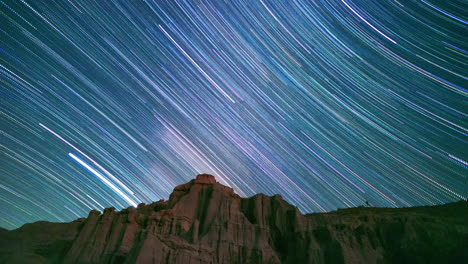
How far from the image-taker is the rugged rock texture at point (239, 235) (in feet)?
92.8

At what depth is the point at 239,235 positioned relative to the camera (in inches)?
1326

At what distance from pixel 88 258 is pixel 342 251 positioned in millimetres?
25944

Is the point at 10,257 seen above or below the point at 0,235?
below

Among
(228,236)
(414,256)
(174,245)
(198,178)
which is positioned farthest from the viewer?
(198,178)

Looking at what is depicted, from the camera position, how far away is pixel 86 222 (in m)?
37.4

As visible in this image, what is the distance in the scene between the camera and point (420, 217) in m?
31.5

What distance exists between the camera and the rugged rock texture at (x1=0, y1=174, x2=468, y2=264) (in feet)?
92.8

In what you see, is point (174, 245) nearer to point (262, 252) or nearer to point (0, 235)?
point (262, 252)

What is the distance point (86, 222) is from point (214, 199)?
52.1 feet

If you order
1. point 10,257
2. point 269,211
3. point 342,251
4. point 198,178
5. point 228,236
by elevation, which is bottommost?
→ point 10,257

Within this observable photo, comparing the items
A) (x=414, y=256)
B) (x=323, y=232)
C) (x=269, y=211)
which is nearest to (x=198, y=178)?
(x=269, y=211)

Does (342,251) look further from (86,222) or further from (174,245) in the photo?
(86,222)

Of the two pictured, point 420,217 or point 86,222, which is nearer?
point 420,217

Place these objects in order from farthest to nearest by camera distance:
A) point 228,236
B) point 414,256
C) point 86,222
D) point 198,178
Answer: point 198,178
point 86,222
point 228,236
point 414,256
